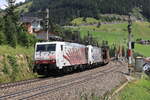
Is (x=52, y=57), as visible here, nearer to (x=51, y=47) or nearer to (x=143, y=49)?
(x=51, y=47)

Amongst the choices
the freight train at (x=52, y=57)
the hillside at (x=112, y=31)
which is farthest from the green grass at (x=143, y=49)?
the freight train at (x=52, y=57)

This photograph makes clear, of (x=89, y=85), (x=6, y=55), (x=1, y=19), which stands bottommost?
(x=89, y=85)

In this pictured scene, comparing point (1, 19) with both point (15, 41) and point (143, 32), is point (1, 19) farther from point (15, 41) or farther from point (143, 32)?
point (143, 32)

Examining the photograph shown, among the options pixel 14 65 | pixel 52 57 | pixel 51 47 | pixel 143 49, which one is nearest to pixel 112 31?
pixel 143 49

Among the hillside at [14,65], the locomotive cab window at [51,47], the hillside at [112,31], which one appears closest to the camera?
the hillside at [14,65]

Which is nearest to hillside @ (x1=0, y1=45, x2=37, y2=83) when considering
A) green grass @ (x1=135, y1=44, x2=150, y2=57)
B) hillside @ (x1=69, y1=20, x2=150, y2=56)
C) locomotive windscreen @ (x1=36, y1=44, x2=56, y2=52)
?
locomotive windscreen @ (x1=36, y1=44, x2=56, y2=52)

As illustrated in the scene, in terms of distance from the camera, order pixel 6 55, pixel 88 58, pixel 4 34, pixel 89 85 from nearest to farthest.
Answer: pixel 89 85
pixel 6 55
pixel 4 34
pixel 88 58

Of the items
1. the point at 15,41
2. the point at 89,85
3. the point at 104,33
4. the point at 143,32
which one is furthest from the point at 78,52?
the point at 143,32

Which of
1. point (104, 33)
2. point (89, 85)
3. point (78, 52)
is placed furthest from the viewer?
point (104, 33)

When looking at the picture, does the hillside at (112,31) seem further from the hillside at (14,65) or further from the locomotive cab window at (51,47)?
the locomotive cab window at (51,47)

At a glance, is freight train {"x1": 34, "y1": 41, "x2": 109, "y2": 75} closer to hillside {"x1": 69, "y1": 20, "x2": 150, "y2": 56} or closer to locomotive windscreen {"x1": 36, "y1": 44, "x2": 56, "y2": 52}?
locomotive windscreen {"x1": 36, "y1": 44, "x2": 56, "y2": 52}

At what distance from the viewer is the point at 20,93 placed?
18141mm

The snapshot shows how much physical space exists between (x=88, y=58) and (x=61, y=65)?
49.0 feet

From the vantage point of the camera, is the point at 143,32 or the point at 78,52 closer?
the point at 78,52
